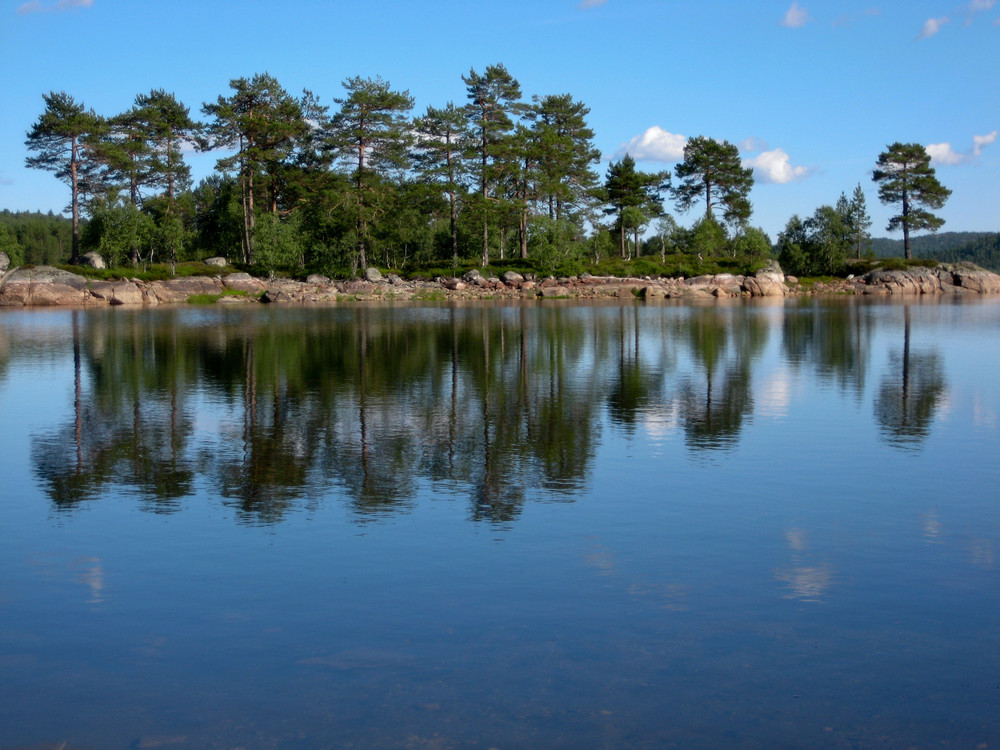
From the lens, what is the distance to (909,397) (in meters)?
19.3

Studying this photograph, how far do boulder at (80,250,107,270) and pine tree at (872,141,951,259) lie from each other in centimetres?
8518

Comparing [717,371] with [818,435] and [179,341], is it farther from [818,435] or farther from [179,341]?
[179,341]

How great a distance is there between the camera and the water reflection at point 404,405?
11891 millimetres

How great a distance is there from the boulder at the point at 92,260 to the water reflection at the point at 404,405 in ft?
143

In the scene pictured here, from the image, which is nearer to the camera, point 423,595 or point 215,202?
point 423,595

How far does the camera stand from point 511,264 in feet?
280

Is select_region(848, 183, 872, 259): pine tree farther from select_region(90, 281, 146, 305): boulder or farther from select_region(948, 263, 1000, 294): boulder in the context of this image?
select_region(90, 281, 146, 305): boulder

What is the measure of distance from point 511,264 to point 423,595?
259 feet

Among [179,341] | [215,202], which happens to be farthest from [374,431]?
[215,202]

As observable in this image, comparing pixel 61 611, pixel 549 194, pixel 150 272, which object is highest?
pixel 549 194

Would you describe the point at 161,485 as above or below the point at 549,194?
below

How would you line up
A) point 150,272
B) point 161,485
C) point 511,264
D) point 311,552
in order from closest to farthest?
point 311,552 < point 161,485 < point 150,272 < point 511,264

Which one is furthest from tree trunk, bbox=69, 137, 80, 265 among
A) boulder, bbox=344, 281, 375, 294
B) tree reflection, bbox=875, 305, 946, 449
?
tree reflection, bbox=875, 305, 946, 449

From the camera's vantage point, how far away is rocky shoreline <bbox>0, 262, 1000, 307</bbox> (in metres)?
66.6
